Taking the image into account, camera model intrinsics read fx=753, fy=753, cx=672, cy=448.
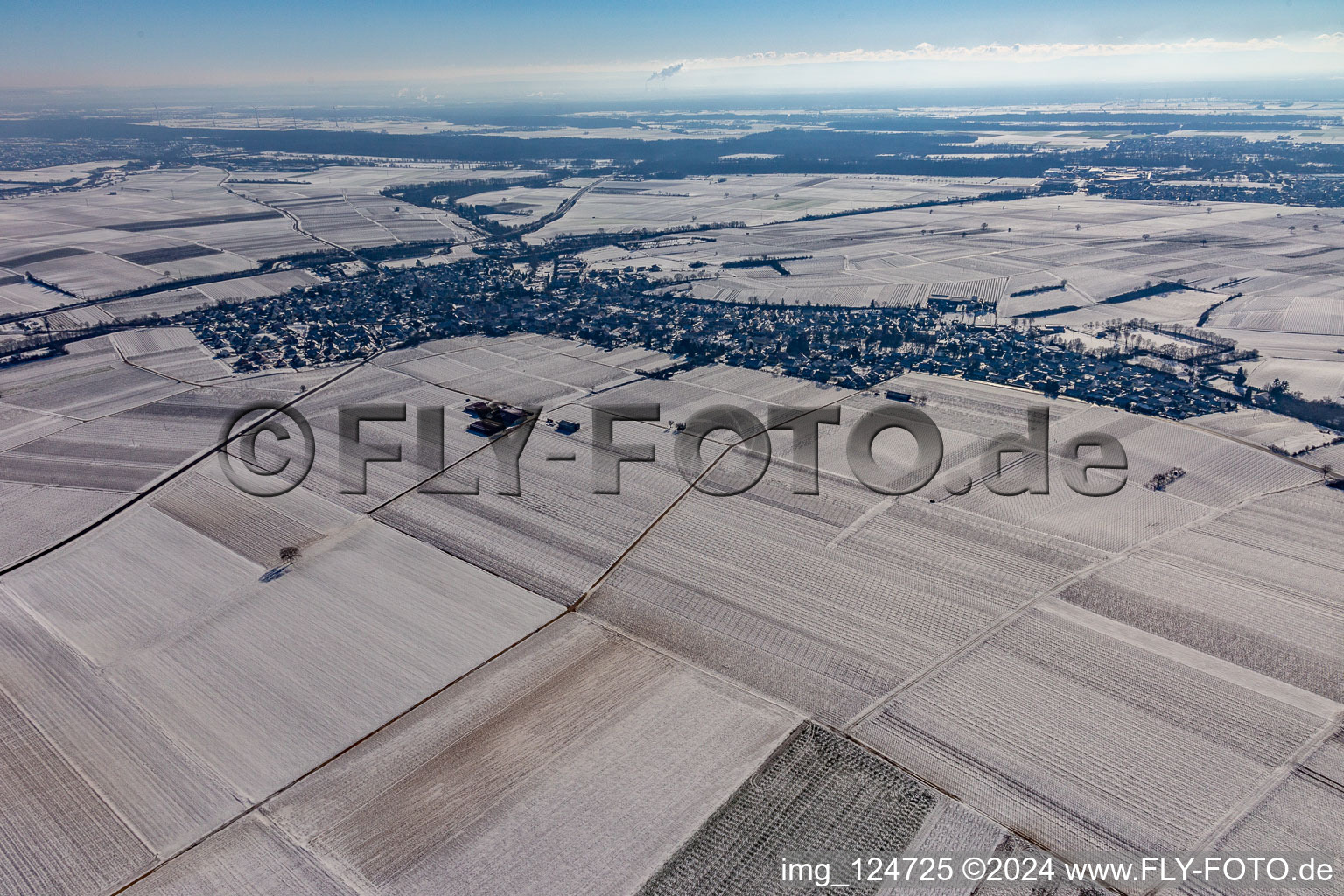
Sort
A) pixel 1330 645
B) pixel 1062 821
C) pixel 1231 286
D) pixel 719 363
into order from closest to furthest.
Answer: pixel 1062 821
pixel 1330 645
pixel 719 363
pixel 1231 286

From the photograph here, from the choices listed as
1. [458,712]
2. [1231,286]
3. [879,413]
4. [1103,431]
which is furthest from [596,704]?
[1231,286]

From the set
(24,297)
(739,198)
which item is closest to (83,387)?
(24,297)

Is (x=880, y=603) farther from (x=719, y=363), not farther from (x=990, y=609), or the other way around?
(x=719, y=363)

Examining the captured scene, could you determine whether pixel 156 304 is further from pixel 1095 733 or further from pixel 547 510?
pixel 1095 733

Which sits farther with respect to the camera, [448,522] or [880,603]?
[448,522]

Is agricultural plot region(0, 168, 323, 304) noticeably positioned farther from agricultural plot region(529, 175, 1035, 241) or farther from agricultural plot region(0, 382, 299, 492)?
agricultural plot region(0, 382, 299, 492)
